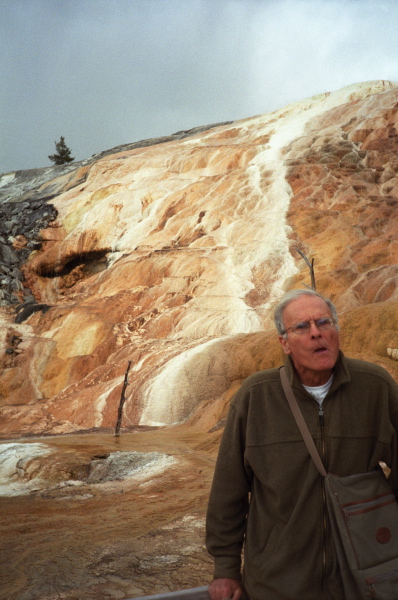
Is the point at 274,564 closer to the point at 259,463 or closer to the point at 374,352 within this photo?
the point at 259,463

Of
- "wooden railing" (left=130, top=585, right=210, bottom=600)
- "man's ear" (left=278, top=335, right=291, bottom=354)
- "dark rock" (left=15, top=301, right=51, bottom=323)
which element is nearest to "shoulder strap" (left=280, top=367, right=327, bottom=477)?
"man's ear" (left=278, top=335, right=291, bottom=354)

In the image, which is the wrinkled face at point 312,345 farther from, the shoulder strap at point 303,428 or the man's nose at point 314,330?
the shoulder strap at point 303,428

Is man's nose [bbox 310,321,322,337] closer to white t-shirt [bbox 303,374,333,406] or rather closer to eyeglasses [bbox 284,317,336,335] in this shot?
eyeglasses [bbox 284,317,336,335]

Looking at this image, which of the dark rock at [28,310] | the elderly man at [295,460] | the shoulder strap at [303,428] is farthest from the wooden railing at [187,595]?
the dark rock at [28,310]

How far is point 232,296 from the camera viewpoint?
27.2 metres

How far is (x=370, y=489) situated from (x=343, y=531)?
201mm

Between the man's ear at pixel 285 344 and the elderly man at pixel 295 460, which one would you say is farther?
the man's ear at pixel 285 344

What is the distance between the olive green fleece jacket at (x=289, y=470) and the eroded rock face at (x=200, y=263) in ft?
44.3

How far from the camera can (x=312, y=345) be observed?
2.38 meters

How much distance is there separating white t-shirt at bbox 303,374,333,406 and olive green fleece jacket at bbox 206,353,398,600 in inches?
1.5

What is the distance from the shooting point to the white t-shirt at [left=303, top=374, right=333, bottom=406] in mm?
2346

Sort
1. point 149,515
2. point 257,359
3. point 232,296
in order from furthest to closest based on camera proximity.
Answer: point 232,296 → point 257,359 → point 149,515

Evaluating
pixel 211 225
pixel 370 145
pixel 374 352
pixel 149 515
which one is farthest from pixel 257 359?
pixel 370 145

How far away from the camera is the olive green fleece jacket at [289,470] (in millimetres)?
2193
